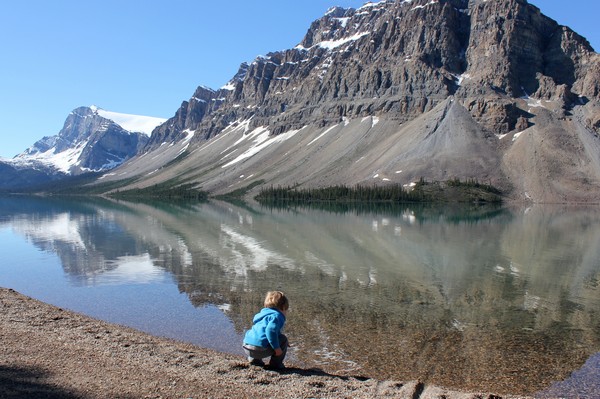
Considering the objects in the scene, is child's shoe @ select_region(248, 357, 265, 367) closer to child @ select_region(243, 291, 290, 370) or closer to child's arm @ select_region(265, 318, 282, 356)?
child @ select_region(243, 291, 290, 370)

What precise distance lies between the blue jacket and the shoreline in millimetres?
841

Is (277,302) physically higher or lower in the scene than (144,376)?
higher

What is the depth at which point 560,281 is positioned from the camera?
37.8 m

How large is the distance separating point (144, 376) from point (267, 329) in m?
3.56

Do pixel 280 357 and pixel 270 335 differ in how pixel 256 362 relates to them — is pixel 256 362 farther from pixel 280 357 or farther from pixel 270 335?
pixel 270 335

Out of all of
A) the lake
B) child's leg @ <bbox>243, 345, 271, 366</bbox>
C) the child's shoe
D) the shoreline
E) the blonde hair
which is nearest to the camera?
the shoreline

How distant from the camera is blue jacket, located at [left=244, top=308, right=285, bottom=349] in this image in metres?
14.2

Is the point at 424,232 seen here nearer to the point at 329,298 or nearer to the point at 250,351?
the point at 329,298

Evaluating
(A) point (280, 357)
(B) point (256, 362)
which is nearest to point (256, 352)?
(B) point (256, 362)

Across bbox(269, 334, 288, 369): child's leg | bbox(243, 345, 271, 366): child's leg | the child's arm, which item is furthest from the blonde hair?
bbox(243, 345, 271, 366): child's leg

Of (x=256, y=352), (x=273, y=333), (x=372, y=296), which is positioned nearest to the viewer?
(x=273, y=333)

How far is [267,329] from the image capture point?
14.2 meters

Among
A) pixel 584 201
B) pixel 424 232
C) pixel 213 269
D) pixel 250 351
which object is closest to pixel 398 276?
pixel 213 269

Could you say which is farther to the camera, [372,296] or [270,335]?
[372,296]
